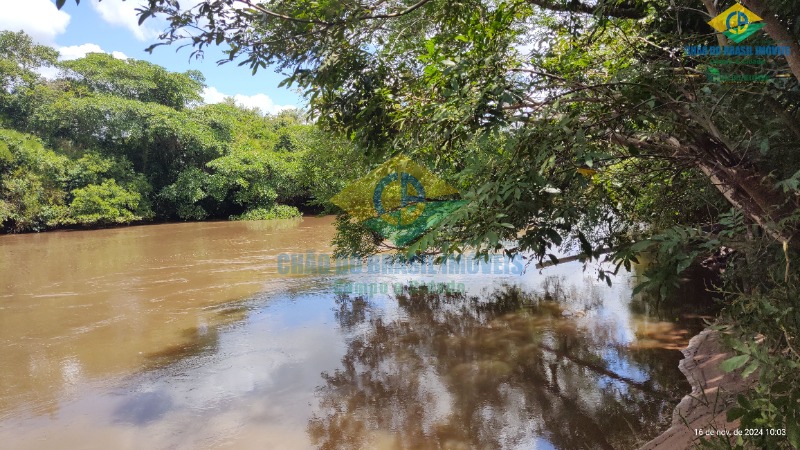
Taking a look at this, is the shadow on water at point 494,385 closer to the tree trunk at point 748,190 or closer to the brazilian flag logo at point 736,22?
the tree trunk at point 748,190

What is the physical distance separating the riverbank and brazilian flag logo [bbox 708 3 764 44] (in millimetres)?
1190

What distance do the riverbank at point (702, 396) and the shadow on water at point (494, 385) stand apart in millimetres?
158

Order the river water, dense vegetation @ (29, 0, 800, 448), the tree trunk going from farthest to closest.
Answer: the river water, the tree trunk, dense vegetation @ (29, 0, 800, 448)

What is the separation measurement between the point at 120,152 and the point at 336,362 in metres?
16.4

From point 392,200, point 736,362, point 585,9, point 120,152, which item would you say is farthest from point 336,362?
point 120,152

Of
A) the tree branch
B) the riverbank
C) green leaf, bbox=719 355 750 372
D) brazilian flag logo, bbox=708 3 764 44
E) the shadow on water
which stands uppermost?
the tree branch

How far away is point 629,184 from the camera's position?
9.60 ft

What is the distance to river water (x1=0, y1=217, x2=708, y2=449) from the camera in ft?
12.0

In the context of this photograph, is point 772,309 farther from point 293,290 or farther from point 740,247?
point 293,290

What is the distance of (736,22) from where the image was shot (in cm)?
200

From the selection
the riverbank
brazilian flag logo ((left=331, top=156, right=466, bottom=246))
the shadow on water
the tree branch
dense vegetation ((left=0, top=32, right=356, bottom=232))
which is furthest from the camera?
dense vegetation ((left=0, top=32, right=356, bottom=232))

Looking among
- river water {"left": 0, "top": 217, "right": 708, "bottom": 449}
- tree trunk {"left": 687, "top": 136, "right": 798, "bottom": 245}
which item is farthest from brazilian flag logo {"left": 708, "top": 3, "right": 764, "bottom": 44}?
river water {"left": 0, "top": 217, "right": 708, "bottom": 449}

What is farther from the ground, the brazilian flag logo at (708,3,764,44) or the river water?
the brazilian flag logo at (708,3,764,44)

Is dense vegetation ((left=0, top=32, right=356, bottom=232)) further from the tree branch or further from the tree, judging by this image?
the tree
